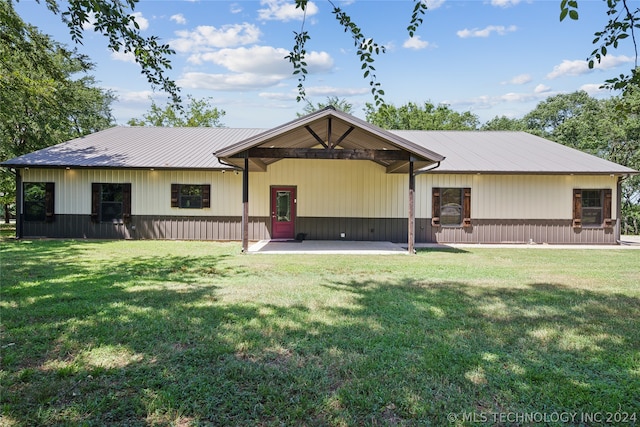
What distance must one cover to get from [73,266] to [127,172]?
21.8 ft

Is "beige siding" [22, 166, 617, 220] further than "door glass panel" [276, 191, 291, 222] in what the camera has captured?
No

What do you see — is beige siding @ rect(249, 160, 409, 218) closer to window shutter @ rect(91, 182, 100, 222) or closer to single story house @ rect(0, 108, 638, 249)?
single story house @ rect(0, 108, 638, 249)

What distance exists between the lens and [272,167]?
13.5 metres

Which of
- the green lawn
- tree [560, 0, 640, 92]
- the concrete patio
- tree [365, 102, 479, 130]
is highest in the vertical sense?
tree [365, 102, 479, 130]

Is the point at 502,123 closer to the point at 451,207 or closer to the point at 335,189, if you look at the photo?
the point at 451,207

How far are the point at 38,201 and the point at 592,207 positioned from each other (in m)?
20.2

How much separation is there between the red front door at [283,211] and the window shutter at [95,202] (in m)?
6.27

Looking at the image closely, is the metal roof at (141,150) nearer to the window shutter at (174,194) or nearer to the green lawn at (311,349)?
the window shutter at (174,194)

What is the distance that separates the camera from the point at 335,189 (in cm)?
1343

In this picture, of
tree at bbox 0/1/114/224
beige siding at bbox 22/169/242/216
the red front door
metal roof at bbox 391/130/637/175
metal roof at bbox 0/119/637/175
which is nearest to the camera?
tree at bbox 0/1/114/224

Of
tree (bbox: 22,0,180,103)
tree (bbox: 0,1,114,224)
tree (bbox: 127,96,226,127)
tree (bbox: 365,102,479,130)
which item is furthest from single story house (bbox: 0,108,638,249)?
tree (bbox: 127,96,226,127)

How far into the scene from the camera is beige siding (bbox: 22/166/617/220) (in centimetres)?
Result: 1319

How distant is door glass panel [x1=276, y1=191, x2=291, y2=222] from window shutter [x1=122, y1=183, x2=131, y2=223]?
5.34m

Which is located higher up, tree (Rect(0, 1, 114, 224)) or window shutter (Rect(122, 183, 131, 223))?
tree (Rect(0, 1, 114, 224))
